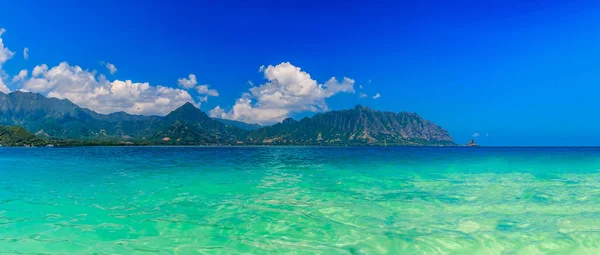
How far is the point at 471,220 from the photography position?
1229cm

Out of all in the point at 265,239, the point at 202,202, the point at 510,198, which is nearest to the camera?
the point at 265,239

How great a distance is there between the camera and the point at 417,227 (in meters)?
11.3

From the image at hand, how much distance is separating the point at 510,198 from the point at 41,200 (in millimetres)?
24692

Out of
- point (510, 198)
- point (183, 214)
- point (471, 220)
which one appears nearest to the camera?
point (471, 220)

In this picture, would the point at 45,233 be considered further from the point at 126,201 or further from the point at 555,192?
the point at 555,192

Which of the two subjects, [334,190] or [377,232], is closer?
[377,232]

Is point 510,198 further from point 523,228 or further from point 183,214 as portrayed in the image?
point 183,214

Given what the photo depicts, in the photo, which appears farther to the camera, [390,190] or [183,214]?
[390,190]

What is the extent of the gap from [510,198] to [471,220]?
6874 millimetres

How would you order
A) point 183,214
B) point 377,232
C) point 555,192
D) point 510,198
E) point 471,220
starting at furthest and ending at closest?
point 555,192, point 510,198, point 183,214, point 471,220, point 377,232

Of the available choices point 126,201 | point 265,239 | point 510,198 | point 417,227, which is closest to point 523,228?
point 417,227

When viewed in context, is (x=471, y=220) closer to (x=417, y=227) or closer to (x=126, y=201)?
(x=417, y=227)

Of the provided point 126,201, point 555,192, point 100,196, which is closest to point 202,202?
point 126,201

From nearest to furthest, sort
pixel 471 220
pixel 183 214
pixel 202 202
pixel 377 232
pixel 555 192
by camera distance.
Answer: pixel 377 232 → pixel 471 220 → pixel 183 214 → pixel 202 202 → pixel 555 192
